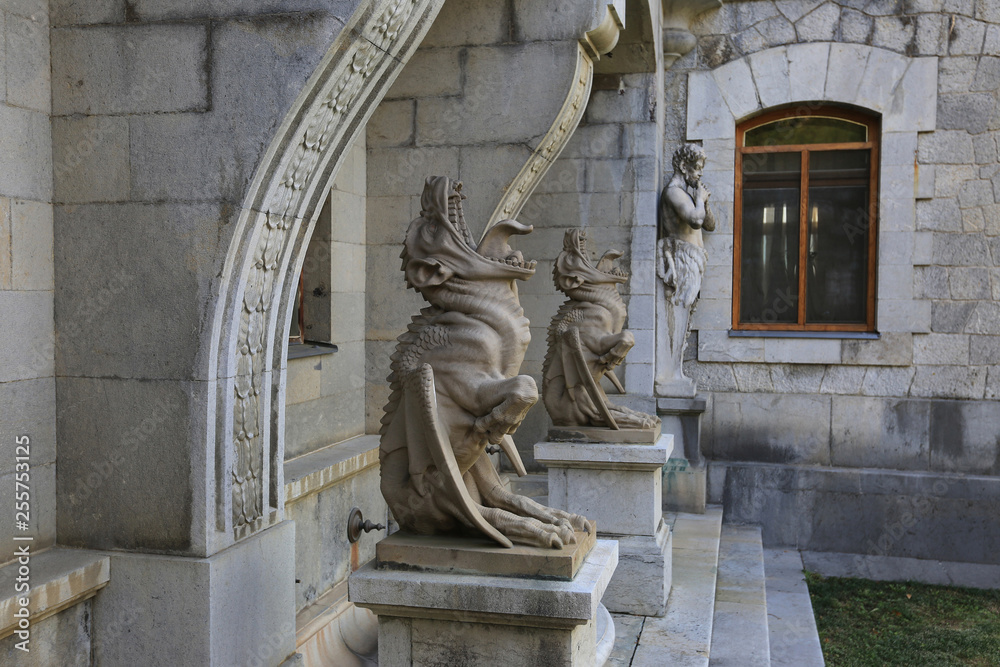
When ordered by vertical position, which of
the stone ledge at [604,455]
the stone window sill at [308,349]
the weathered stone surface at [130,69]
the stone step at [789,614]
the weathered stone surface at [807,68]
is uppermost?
the weathered stone surface at [807,68]

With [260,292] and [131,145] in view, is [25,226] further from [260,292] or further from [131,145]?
[260,292]

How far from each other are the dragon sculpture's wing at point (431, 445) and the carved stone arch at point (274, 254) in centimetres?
47

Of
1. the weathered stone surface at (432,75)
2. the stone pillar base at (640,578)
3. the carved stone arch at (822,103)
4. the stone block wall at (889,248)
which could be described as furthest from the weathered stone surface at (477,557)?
the stone block wall at (889,248)

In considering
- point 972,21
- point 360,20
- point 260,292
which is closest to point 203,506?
point 260,292

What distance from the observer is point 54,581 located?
7.93ft

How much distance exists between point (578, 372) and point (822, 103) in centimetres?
398

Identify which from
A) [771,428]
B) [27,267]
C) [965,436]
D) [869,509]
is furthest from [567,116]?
[965,436]

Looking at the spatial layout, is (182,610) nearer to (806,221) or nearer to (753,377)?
(753,377)

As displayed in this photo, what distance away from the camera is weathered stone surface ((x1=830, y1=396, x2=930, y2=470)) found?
7.20 m

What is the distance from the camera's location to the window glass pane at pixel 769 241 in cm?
764

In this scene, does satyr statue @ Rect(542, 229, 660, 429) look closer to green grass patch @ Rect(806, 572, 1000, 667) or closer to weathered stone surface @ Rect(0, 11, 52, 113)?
green grass patch @ Rect(806, 572, 1000, 667)

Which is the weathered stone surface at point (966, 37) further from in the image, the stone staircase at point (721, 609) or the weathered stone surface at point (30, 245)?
the weathered stone surface at point (30, 245)

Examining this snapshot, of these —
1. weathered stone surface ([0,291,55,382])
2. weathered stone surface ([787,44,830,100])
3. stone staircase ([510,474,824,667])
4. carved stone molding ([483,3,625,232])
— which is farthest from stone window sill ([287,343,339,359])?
weathered stone surface ([787,44,830,100])

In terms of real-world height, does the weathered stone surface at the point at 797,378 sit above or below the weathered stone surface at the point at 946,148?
below
